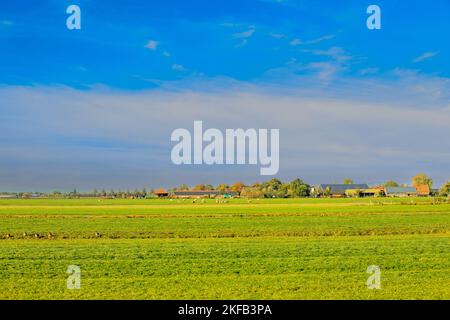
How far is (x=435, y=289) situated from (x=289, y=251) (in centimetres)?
1011

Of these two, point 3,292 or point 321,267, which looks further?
point 321,267

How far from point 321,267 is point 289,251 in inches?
199

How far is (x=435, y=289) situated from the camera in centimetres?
1595
